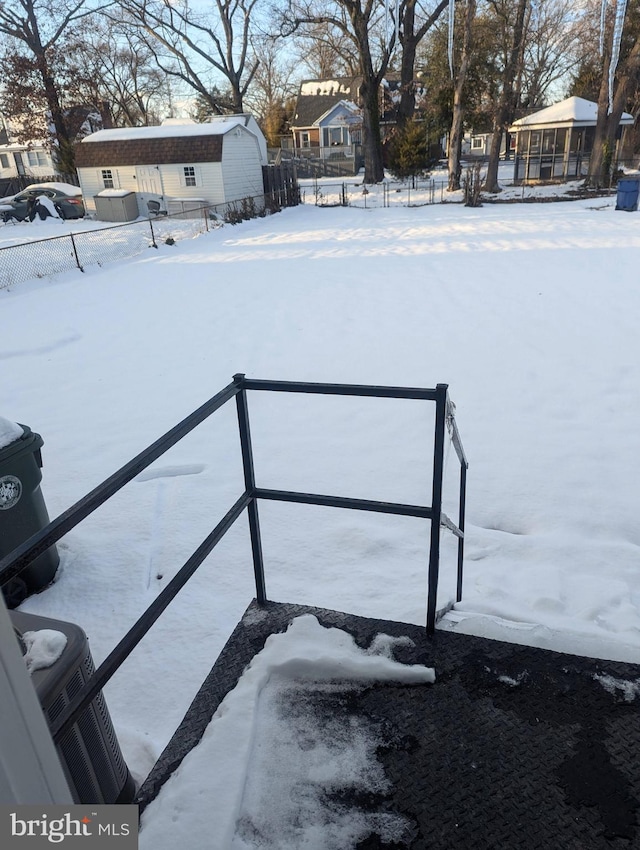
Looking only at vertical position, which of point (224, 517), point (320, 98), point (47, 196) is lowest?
point (224, 517)

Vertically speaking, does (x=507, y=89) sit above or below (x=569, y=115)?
above

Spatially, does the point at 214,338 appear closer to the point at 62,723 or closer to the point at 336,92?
the point at 62,723

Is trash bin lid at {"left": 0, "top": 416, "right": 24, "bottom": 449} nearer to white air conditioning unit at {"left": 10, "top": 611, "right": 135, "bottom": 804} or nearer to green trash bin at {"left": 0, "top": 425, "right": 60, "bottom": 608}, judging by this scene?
green trash bin at {"left": 0, "top": 425, "right": 60, "bottom": 608}

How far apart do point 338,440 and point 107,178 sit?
25.2 meters

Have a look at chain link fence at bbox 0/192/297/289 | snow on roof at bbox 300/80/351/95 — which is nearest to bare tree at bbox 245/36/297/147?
snow on roof at bbox 300/80/351/95

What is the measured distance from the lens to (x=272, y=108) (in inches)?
2083

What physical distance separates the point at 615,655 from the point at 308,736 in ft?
4.07

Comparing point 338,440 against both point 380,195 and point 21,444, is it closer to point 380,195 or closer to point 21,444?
point 21,444

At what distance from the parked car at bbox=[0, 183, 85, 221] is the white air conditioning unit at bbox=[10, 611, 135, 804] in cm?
2747

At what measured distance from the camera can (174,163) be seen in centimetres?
2477

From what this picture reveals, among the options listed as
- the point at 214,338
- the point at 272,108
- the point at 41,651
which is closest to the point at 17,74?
the point at 272,108

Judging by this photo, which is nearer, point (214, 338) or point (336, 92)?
point (214, 338)

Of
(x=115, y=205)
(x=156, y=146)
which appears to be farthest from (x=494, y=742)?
(x=156, y=146)

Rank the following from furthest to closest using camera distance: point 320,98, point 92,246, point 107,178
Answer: point 320,98
point 107,178
point 92,246
